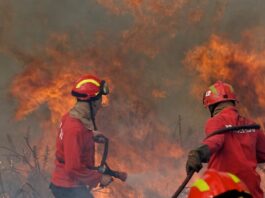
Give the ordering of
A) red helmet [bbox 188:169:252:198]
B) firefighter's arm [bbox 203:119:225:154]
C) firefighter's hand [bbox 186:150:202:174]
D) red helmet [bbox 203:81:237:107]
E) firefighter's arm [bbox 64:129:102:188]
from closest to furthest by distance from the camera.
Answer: red helmet [bbox 188:169:252:198]
firefighter's hand [bbox 186:150:202:174]
firefighter's arm [bbox 203:119:225:154]
red helmet [bbox 203:81:237:107]
firefighter's arm [bbox 64:129:102:188]

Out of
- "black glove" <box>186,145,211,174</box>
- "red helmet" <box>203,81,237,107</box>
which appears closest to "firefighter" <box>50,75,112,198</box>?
"red helmet" <box>203,81,237,107</box>

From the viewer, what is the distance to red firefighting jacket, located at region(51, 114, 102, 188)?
469cm

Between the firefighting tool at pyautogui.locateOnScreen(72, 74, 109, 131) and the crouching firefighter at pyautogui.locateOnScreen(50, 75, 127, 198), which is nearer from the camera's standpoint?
the crouching firefighter at pyautogui.locateOnScreen(50, 75, 127, 198)

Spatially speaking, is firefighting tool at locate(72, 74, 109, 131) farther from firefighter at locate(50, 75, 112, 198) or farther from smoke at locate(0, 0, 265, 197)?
smoke at locate(0, 0, 265, 197)

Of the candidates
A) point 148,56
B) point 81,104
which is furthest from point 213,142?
point 148,56

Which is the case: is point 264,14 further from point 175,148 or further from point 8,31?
point 8,31

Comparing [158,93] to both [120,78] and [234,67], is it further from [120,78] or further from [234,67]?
[234,67]

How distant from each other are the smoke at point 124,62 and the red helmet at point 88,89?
3749 millimetres

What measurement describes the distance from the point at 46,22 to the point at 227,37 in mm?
4207

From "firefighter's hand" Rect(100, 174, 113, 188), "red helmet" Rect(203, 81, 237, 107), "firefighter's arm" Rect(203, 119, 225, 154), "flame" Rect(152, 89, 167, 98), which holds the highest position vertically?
"red helmet" Rect(203, 81, 237, 107)

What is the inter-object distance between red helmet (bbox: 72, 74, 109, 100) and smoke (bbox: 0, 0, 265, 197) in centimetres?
375

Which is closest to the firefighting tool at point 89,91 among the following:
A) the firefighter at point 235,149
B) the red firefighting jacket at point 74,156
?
the red firefighting jacket at point 74,156

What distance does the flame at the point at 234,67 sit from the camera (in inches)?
334

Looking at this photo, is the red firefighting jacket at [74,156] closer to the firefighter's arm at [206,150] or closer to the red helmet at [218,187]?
the firefighter's arm at [206,150]
